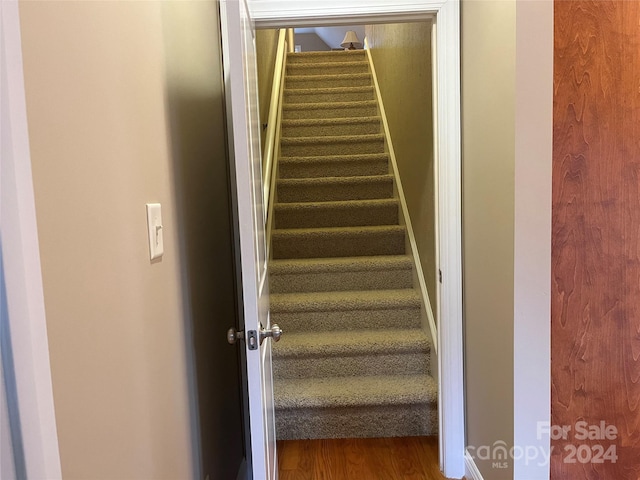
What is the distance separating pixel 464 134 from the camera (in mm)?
1753

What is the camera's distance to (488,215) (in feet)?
5.05

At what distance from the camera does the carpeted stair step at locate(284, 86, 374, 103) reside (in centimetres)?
448

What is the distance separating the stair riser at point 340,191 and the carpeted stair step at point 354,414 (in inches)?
62.7

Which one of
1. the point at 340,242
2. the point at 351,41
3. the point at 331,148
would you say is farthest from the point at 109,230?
the point at 351,41

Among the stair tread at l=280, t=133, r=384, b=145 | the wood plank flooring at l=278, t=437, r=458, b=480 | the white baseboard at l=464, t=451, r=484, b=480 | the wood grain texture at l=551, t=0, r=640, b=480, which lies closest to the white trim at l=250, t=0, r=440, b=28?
the wood grain texture at l=551, t=0, r=640, b=480

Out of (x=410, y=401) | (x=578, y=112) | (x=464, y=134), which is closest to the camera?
(x=578, y=112)

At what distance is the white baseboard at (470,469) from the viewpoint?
180cm

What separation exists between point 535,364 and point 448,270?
520 millimetres

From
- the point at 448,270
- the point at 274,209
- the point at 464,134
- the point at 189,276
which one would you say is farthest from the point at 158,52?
the point at 274,209

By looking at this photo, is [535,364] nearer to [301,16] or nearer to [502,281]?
[502,281]

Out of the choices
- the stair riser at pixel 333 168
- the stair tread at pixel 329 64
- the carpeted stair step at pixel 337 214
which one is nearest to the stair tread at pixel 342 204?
the carpeted stair step at pixel 337 214

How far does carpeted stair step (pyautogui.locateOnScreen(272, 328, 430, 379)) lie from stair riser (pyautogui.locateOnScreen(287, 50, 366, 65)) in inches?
139

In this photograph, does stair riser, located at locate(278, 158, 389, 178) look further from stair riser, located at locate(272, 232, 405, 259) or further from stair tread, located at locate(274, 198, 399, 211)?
stair riser, located at locate(272, 232, 405, 259)

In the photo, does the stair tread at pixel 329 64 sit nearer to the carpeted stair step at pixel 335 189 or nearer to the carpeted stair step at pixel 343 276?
the carpeted stair step at pixel 335 189
